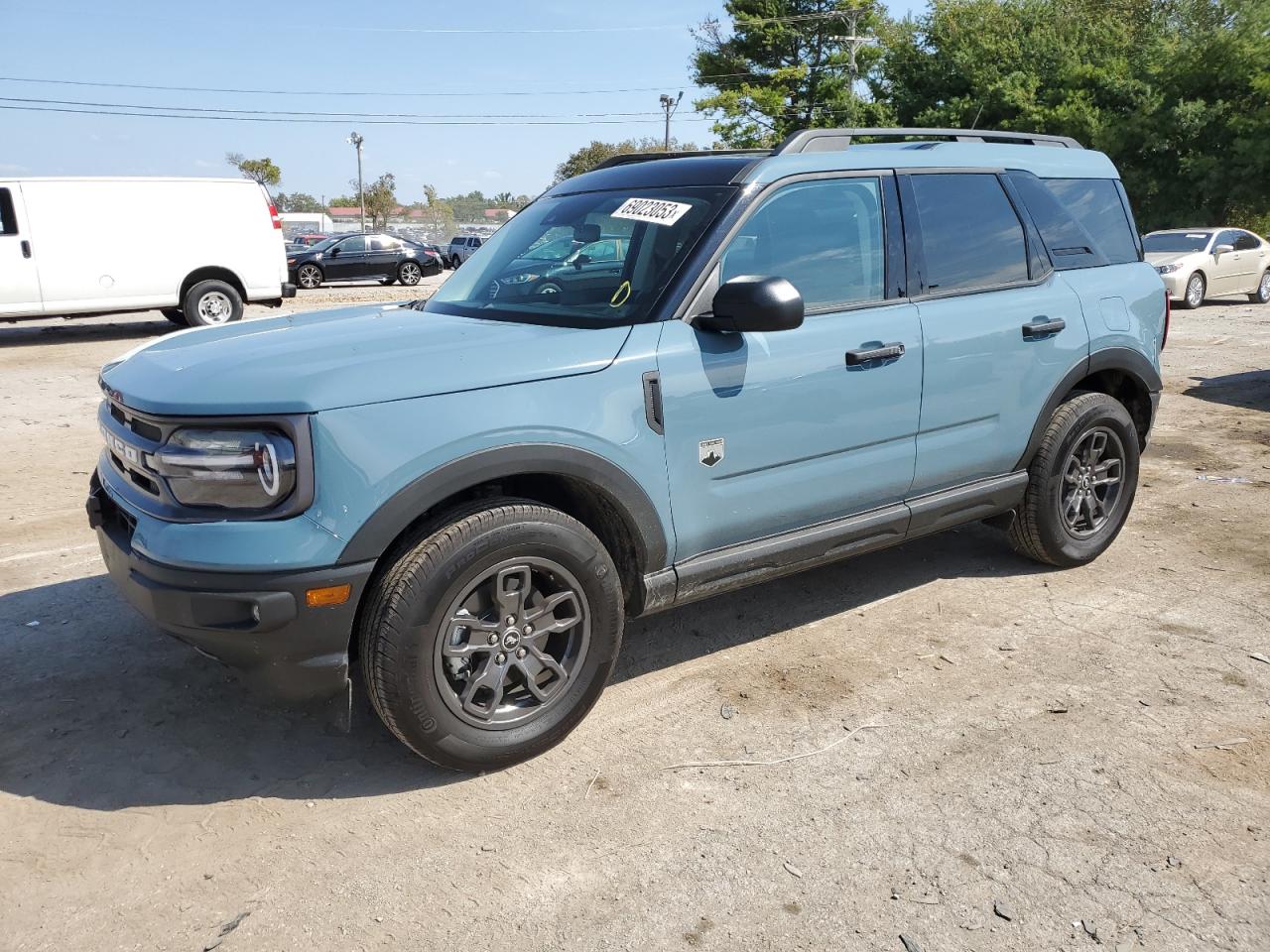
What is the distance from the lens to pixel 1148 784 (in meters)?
2.98

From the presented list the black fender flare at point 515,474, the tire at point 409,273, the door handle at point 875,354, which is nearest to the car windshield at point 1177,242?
the door handle at point 875,354

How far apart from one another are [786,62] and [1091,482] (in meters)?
45.8

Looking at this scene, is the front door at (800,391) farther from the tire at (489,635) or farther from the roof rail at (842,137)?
the tire at (489,635)

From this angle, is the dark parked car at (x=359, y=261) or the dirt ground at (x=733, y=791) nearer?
the dirt ground at (x=733, y=791)

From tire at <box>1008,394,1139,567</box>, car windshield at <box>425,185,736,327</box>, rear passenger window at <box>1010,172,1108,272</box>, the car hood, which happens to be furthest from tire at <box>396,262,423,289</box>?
the car hood

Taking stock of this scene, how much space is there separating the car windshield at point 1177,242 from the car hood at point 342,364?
671 inches

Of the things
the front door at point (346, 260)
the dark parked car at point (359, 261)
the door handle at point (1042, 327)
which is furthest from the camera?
the front door at point (346, 260)

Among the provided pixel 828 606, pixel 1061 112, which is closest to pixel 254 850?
pixel 828 606

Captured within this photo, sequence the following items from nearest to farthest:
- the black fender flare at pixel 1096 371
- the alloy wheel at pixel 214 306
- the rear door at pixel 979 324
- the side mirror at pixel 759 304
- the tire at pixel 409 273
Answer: the side mirror at pixel 759 304 → the rear door at pixel 979 324 → the black fender flare at pixel 1096 371 → the alloy wheel at pixel 214 306 → the tire at pixel 409 273

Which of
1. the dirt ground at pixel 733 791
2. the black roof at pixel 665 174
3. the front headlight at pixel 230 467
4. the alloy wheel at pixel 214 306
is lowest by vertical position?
the dirt ground at pixel 733 791

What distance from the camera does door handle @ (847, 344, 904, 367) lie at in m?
3.62

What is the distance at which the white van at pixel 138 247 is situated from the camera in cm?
1327

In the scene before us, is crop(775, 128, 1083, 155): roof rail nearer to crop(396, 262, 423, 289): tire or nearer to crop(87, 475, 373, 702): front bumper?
crop(87, 475, 373, 702): front bumper

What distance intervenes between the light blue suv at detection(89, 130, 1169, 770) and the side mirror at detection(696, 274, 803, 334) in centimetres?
1
